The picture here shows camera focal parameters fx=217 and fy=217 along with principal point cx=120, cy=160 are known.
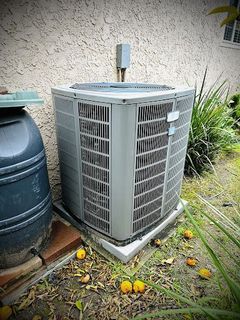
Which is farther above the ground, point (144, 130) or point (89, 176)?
point (144, 130)

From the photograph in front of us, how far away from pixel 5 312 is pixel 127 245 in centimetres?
87

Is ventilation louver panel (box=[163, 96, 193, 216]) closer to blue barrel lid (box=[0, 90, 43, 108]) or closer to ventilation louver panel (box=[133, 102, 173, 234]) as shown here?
ventilation louver panel (box=[133, 102, 173, 234])

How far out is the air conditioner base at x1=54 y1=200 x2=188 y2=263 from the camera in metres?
1.62

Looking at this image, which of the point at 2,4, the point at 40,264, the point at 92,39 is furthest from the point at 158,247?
the point at 2,4

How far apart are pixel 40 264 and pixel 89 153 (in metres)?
0.87

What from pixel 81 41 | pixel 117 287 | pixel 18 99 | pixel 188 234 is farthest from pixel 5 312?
pixel 81 41

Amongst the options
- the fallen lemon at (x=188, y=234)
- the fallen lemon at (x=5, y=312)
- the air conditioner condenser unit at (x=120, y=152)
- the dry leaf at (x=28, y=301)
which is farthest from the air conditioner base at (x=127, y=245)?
the fallen lemon at (x=5, y=312)

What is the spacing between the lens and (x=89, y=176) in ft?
5.19

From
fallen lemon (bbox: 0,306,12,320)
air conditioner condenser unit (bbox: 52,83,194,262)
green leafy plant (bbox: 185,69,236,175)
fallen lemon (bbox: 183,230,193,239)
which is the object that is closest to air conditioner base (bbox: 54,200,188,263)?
air conditioner condenser unit (bbox: 52,83,194,262)

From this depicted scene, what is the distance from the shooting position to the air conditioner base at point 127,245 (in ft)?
5.31

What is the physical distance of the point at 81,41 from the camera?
1937mm

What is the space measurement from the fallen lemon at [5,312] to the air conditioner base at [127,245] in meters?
0.70

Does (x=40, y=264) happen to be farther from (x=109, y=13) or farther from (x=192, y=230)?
(x=109, y=13)

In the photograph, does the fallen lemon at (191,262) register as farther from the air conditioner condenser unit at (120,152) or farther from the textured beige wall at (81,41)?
the textured beige wall at (81,41)
